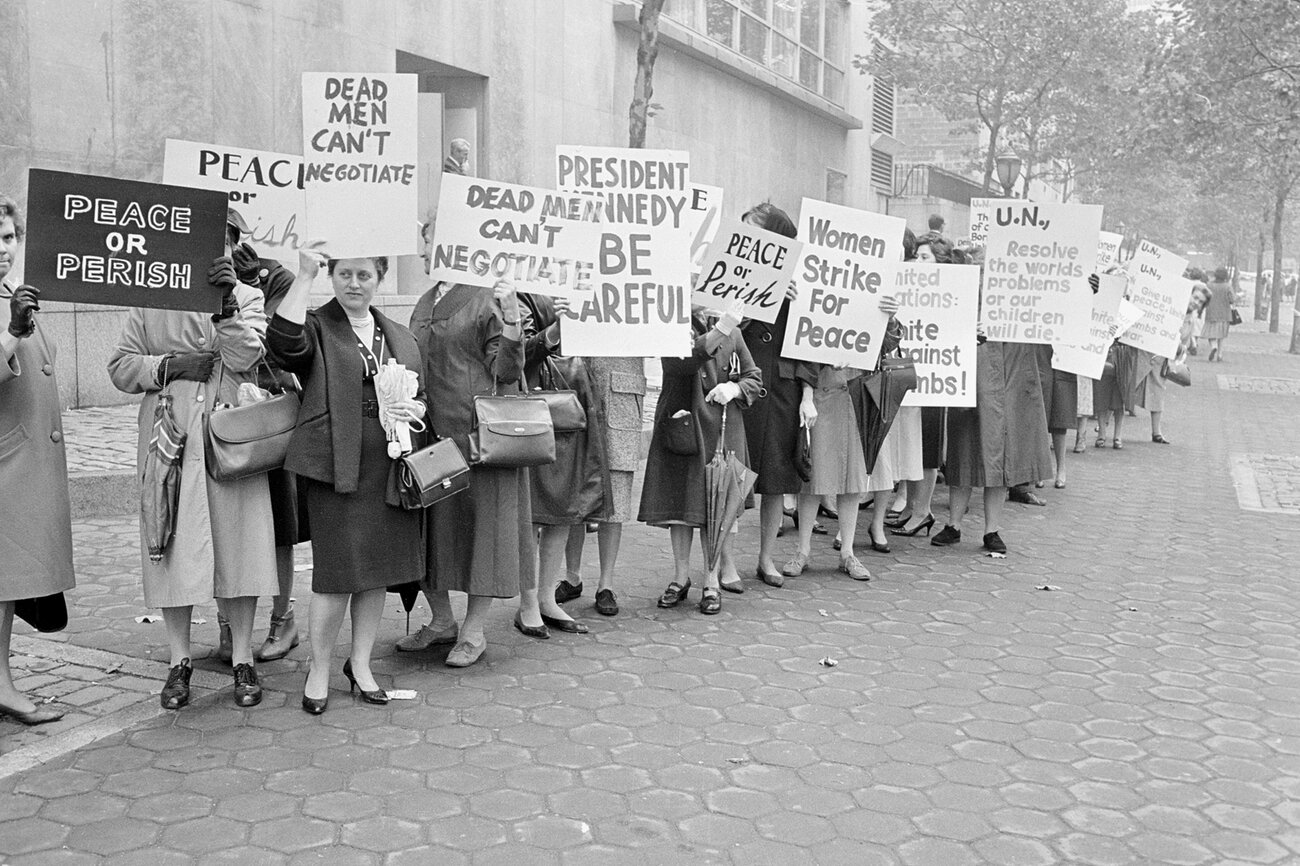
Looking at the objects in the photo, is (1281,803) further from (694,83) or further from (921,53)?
(921,53)

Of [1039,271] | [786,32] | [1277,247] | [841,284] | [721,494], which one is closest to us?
[721,494]

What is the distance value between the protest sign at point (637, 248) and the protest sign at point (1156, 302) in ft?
28.9

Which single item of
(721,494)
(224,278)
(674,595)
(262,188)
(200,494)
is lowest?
(674,595)

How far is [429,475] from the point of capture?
5.35 metres

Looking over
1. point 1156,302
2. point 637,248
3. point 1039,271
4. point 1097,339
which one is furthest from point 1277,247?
point 637,248

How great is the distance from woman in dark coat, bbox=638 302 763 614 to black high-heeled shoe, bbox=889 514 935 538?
2.76 m

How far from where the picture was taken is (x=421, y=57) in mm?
15523

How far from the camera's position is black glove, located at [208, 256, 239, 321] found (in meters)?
5.03

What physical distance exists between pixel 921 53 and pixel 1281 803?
2898 centimetres

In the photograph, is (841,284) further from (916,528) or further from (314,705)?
(314,705)

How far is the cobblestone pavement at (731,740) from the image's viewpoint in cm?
428

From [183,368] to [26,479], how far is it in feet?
2.30

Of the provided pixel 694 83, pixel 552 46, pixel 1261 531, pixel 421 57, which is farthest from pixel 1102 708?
pixel 694 83

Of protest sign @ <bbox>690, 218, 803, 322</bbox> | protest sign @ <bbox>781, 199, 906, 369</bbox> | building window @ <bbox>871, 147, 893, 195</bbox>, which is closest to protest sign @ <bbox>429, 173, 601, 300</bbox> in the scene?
protest sign @ <bbox>690, 218, 803, 322</bbox>
